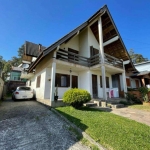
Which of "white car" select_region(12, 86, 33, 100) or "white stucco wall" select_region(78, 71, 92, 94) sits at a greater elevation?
"white stucco wall" select_region(78, 71, 92, 94)

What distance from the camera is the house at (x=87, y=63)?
8375 mm

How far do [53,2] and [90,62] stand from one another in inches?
262

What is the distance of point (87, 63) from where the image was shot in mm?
10156

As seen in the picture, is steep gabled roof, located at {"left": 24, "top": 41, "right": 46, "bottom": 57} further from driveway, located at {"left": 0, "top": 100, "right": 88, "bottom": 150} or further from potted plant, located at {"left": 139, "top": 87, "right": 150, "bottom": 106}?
potted plant, located at {"left": 139, "top": 87, "right": 150, "bottom": 106}

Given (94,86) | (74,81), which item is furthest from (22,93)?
(94,86)

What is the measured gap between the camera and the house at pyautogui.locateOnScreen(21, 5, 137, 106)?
8375 millimetres

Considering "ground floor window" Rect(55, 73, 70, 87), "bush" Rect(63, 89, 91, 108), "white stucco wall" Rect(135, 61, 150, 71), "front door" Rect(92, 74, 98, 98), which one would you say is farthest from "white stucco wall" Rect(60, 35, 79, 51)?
"white stucco wall" Rect(135, 61, 150, 71)

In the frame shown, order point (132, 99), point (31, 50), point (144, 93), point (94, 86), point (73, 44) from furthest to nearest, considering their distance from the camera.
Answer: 1. point (31, 50)
2. point (73, 44)
3. point (94, 86)
4. point (132, 99)
5. point (144, 93)

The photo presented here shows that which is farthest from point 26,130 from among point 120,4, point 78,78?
point 120,4

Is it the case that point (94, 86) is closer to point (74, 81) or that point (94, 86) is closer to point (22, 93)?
point (74, 81)

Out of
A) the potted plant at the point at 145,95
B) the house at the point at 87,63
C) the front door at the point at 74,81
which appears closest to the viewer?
the house at the point at 87,63

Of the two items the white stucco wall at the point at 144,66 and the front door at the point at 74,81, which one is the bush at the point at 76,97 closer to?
the front door at the point at 74,81

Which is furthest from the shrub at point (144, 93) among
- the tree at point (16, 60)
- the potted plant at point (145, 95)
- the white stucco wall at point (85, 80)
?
the tree at point (16, 60)

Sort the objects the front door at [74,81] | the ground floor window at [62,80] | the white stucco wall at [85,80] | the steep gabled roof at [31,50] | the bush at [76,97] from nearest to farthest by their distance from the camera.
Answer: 1. the bush at [76,97]
2. the ground floor window at [62,80]
3. the white stucco wall at [85,80]
4. the front door at [74,81]
5. the steep gabled roof at [31,50]
